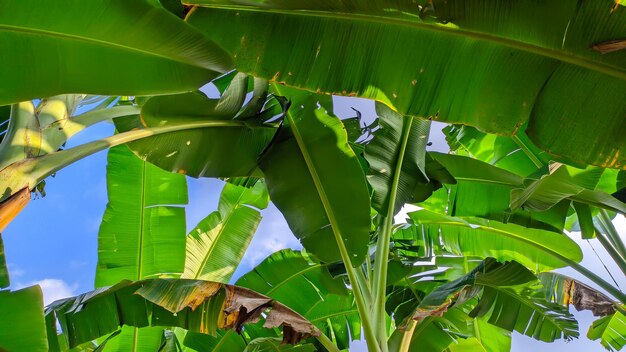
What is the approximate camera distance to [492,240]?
3.15 meters

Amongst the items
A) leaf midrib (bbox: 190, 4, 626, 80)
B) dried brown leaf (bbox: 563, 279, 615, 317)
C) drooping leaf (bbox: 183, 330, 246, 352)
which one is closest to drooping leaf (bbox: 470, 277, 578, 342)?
dried brown leaf (bbox: 563, 279, 615, 317)

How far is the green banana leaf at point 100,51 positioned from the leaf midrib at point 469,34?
0.59 ft

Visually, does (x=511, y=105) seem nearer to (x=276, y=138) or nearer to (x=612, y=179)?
(x=276, y=138)

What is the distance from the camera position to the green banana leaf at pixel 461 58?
1.39 meters

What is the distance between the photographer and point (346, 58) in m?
1.54

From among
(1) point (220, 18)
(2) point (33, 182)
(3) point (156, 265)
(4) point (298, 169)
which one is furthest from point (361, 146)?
(2) point (33, 182)

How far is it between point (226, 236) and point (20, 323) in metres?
2.06

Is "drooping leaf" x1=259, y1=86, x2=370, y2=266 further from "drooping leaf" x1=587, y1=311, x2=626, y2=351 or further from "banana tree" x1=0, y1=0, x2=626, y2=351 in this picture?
"drooping leaf" x1=587, y1=311, x2=626, y2=351

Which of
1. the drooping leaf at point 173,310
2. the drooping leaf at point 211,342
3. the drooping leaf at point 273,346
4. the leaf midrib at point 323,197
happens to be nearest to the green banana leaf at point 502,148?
the leaf midrib at point 323,197

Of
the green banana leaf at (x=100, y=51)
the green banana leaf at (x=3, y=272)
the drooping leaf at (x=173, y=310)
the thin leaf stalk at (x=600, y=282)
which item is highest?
the green banana leaf at (x=100, y=51)

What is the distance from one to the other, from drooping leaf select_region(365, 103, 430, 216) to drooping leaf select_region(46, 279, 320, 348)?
742 millimetres

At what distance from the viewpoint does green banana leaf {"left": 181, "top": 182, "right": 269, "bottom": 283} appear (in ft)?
10.8

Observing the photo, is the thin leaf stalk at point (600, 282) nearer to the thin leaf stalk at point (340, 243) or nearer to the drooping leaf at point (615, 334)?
the drooping leaf at point (615, 334)

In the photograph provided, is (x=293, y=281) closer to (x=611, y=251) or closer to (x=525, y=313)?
(x=525, y=313)
